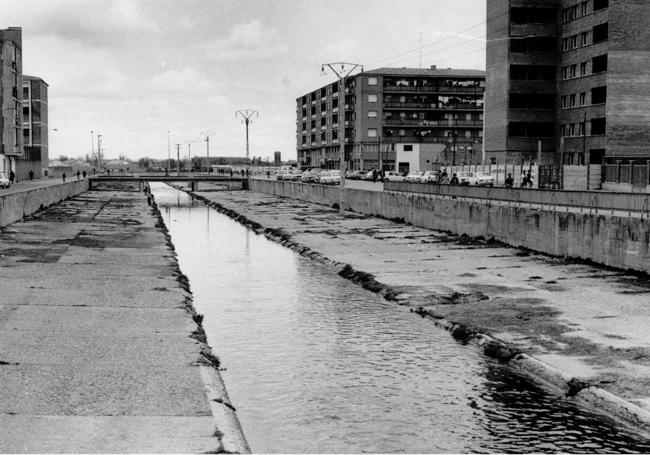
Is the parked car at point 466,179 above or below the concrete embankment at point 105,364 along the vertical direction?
above

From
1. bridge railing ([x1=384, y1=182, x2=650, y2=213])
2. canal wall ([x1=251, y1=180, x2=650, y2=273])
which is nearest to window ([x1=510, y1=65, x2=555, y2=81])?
bridge railing ([x1=384, y1=182, x2=650, y2=213])

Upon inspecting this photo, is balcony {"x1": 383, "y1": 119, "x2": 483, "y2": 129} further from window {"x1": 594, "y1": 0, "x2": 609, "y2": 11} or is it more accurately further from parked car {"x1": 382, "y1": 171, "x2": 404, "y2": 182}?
window {"x1": 594, "y1": 0, "x2": 609, "y2": 11}

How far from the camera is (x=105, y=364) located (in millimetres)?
12250

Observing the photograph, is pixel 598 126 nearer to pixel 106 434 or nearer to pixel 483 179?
pixel 483 179

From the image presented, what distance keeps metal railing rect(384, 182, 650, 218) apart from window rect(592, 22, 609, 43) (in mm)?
34602

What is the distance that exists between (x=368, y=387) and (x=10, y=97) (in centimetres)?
11662

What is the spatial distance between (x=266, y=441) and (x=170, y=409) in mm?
1384

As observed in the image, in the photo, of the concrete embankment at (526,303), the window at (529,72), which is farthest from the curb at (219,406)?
the window at (529,72)

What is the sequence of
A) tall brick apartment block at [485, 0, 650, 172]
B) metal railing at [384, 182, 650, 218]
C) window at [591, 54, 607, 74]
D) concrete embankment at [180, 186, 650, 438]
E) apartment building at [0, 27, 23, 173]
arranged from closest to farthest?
1. concrete embankment at [180, 186, 650, 438]
2. metal railing at [384, 182, 650, 218]
3. tall brick apartment block at [485, 0, 650, 172]
4. window at [591, 54, 607, 74]
5. apartment building at [0, 27, 23, 173]

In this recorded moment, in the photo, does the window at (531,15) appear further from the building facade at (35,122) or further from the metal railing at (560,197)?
the building facade at (35,122)

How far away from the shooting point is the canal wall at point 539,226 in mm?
23172

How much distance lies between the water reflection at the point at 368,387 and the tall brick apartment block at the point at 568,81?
72103 mm

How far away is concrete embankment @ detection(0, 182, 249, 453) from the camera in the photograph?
880 centimetres

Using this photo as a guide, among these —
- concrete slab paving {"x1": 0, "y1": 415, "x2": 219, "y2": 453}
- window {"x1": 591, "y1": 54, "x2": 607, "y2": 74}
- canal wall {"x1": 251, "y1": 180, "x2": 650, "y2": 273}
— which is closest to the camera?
concrete slab paving {"x1": 0, "y1": 415, "x2": 219, "y2": 453}
